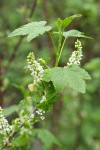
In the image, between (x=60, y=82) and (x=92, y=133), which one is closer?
A: (x=60, y=82)

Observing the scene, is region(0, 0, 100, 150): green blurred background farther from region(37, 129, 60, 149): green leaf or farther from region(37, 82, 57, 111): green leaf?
region(37, 82, 57, 111): green leaf

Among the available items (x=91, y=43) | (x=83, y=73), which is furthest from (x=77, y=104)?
(x=83, y=73)

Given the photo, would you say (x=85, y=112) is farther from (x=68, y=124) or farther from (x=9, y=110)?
(x=9, y=110)

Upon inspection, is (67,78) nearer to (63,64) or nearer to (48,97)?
(48,97)

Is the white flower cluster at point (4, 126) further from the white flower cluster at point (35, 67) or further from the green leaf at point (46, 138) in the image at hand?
the green leaf at point (46, 138)

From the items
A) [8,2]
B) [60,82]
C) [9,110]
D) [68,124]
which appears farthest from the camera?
[8,2]

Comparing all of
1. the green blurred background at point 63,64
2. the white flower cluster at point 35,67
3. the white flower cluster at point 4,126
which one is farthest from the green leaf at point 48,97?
the green blurred background at point 63,64

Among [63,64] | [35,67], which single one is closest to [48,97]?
[35,67]
